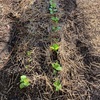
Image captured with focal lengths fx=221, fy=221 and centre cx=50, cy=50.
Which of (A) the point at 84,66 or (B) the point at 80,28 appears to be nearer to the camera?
(A) the point at 84,66

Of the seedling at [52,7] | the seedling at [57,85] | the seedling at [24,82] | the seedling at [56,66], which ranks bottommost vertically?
the seedling at [57,85]

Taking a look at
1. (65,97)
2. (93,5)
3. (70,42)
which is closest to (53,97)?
(65,97)

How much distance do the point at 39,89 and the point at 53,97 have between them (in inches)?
5.4

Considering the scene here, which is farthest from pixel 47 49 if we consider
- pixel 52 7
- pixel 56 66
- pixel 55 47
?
pixel 52 7

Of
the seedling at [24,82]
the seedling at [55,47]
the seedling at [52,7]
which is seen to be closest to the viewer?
the seedling at [24,82]

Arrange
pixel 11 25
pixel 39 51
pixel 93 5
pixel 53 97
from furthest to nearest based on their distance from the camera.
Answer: pixel 93 5, pixel 11 25, pixel 39 51, pixel 53 97

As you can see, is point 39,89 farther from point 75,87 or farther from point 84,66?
point 84,66

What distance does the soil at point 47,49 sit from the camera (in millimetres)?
1915

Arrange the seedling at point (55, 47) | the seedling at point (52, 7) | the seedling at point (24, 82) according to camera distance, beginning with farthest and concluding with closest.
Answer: the seedling at point (52, 7), the seedling at point (55, 47), the seedling at point (24, 82)

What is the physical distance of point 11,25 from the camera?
7.48 feet

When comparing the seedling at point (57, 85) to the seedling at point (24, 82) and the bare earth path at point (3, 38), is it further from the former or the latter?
the bare earth path at point (3, 38)

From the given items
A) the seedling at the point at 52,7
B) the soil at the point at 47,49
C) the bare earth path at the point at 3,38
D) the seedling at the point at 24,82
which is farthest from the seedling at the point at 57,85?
the seedling at the point at 52,7

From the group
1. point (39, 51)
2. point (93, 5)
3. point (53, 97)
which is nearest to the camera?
point (53, 97)

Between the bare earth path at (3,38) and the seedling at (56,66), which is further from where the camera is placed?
the bare earth path at (3,38)
